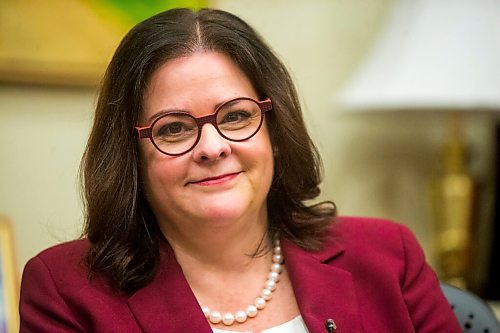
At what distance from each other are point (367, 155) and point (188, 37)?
1173 millimetres

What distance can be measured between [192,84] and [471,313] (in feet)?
2.62

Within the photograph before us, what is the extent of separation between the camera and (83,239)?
5.57 ft

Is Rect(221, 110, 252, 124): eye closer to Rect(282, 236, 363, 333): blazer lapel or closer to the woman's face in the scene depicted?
the woman's face

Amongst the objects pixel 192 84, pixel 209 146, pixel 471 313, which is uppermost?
pixel 192 84

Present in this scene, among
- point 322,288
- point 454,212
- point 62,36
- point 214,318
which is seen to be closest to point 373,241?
point 322,288

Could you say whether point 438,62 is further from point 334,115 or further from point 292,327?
point 292,327

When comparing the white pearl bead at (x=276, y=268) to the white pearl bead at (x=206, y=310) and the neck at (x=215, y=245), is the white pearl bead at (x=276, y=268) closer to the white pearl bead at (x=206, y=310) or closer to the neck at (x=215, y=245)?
the neck at (x=215, y=245)

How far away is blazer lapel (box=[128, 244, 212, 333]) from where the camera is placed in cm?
153

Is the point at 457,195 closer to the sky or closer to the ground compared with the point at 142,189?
closer to the ground

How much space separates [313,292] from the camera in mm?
1639

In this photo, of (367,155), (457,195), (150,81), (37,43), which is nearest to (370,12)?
(367,155)

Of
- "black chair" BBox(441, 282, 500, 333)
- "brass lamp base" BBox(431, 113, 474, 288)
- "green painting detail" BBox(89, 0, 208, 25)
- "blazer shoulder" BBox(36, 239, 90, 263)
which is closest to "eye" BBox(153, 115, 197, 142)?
"blazer shoulder" BBox(36, 239, 90, 263)

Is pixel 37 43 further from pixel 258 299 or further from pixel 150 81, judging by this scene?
pixel 258 299

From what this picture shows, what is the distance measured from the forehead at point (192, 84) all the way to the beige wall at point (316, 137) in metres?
0.80
